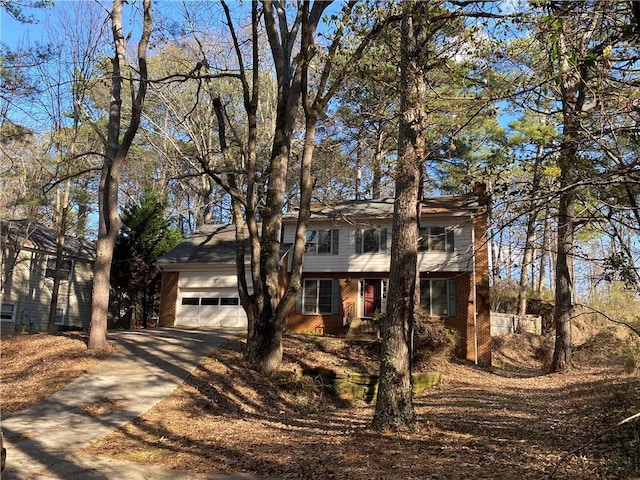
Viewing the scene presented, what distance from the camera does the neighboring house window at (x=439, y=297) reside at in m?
21.1

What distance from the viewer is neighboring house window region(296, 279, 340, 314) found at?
22.6 metres

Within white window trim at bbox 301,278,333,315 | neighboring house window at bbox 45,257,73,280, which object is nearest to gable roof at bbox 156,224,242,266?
white window trim at bbox 301,278,333,315

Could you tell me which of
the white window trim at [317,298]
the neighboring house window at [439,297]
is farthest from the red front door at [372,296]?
the neighboring house window at [439,297]

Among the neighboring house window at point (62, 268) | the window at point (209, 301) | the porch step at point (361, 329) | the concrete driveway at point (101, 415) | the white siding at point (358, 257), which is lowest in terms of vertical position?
the concrete driveway at point (101, 415)

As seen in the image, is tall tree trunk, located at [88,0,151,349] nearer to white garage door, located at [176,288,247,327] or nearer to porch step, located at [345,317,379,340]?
white garage door, located at [176,288,247,327]

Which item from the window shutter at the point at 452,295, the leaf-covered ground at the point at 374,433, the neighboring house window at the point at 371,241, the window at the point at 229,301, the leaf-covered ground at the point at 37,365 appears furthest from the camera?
the window at the point at 229,301

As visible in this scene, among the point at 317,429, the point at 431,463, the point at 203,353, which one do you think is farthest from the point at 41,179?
the point at 431,463

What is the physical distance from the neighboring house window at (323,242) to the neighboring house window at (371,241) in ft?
3.41

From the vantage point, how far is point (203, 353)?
46.2ft

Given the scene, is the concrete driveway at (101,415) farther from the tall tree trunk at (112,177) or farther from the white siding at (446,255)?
the white siding at (446,255)

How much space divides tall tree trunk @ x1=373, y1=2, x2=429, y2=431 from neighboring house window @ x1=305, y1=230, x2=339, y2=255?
1471 centimetres

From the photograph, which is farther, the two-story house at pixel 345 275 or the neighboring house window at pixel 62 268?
the neighboring house window at pixel 62 268

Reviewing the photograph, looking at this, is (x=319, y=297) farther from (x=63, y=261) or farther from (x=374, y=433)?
(x=374, y=433)

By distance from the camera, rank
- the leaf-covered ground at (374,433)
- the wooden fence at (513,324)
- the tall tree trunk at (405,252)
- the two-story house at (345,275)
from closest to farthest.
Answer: the leaf-covered ground at (374,433)
the tall tree trunk at (405,252)
the two-story house at (345,275)
the wooden fence at (513,324)
